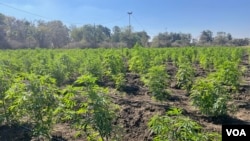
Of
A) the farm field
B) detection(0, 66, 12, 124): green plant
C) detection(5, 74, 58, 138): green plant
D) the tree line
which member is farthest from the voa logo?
the tree line

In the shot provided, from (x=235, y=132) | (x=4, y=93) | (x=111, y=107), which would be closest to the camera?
(x=235, y=132)

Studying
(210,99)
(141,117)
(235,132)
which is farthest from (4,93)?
(235,132)

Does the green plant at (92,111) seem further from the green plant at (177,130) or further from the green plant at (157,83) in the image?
the green plant at (157,83)

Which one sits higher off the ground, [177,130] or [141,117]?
[177,130]

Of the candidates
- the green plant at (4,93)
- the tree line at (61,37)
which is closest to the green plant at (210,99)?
the green plant at (4,93)

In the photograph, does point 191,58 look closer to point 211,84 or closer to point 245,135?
point 211,84

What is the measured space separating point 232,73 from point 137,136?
5021 mm

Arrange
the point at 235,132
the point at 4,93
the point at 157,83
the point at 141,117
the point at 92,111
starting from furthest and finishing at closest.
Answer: the point at 157,83
the point at 141,117
the point at 4,93
the point at 92,111
the point at 235,132

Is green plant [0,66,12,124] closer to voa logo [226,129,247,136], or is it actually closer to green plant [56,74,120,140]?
green plant [56,74,120,140]

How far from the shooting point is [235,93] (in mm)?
12258

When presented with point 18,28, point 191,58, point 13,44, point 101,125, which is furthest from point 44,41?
point 101,125

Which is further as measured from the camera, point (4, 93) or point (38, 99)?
point (4, 93)

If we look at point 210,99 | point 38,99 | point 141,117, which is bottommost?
point 141,117

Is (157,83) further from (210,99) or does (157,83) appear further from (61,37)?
(61,37)
